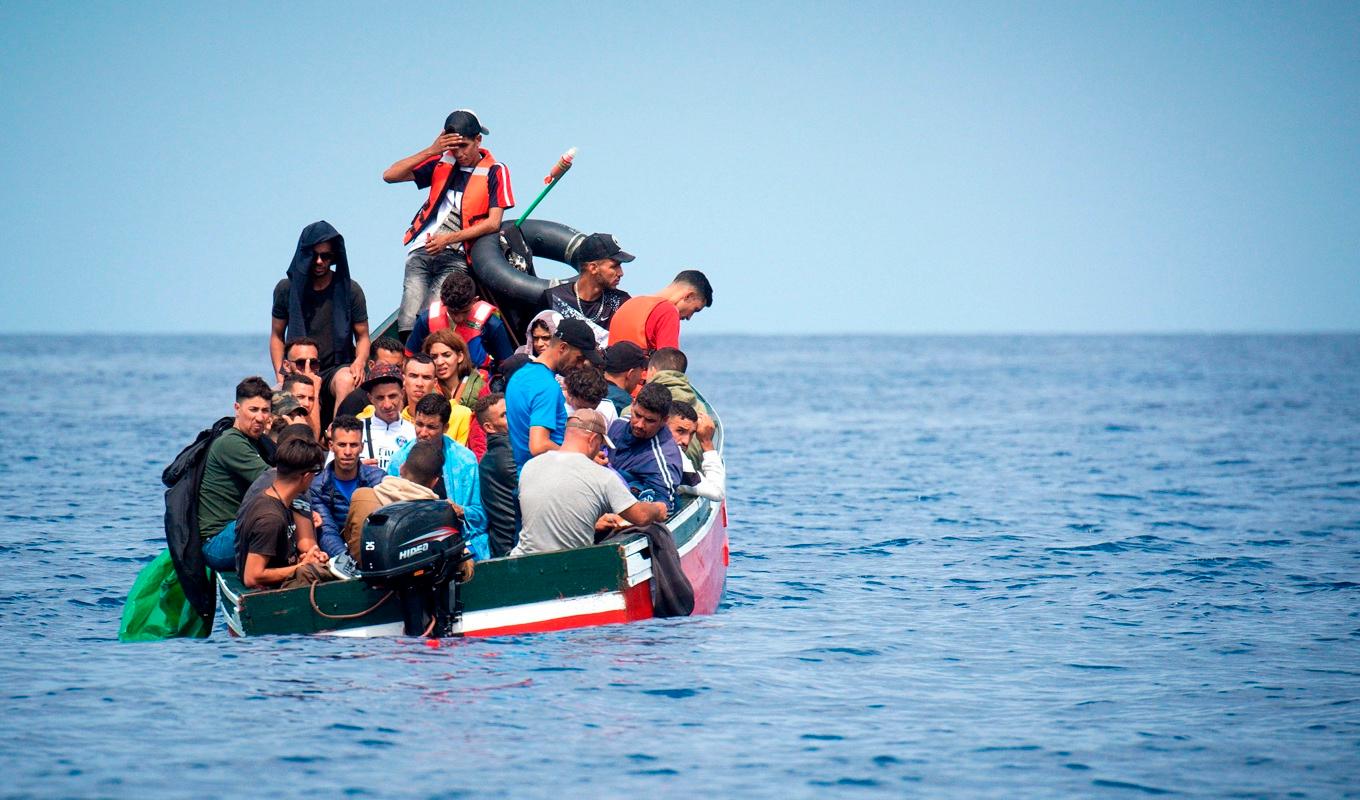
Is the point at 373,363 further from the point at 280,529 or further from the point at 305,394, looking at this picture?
the point at 280,529

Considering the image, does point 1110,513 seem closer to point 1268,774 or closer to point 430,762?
point 1268,774

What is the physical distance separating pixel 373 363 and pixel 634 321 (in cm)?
207

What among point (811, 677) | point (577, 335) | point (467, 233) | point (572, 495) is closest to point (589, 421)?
point (572, 495)

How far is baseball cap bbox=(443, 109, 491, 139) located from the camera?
12.5 m

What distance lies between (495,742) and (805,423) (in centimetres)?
3361

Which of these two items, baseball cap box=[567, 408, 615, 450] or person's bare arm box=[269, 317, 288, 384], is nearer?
baseball cap box=[567, 408, 615, 450]

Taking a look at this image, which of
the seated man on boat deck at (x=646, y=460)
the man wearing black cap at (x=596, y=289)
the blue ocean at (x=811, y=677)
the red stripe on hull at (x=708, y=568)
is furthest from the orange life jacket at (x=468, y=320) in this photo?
the blue ocean at (x=811, y=677)

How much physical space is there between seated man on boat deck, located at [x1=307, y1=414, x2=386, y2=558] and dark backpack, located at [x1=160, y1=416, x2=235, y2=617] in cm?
91

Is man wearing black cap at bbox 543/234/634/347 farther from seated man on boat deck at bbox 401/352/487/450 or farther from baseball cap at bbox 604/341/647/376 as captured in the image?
seated man on boat deck at bbox 401/352/487/450

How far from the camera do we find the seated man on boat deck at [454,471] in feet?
29.1

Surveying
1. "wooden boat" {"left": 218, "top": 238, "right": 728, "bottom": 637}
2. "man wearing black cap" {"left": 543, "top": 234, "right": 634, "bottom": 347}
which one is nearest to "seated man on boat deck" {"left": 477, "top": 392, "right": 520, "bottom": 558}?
"wooden boat" {"left": 218, "top": 238, "right": 728, "bottom": 637}

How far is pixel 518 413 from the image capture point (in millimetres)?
9430

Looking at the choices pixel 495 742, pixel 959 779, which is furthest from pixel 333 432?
pixel 959 779

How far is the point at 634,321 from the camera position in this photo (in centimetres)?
1180
